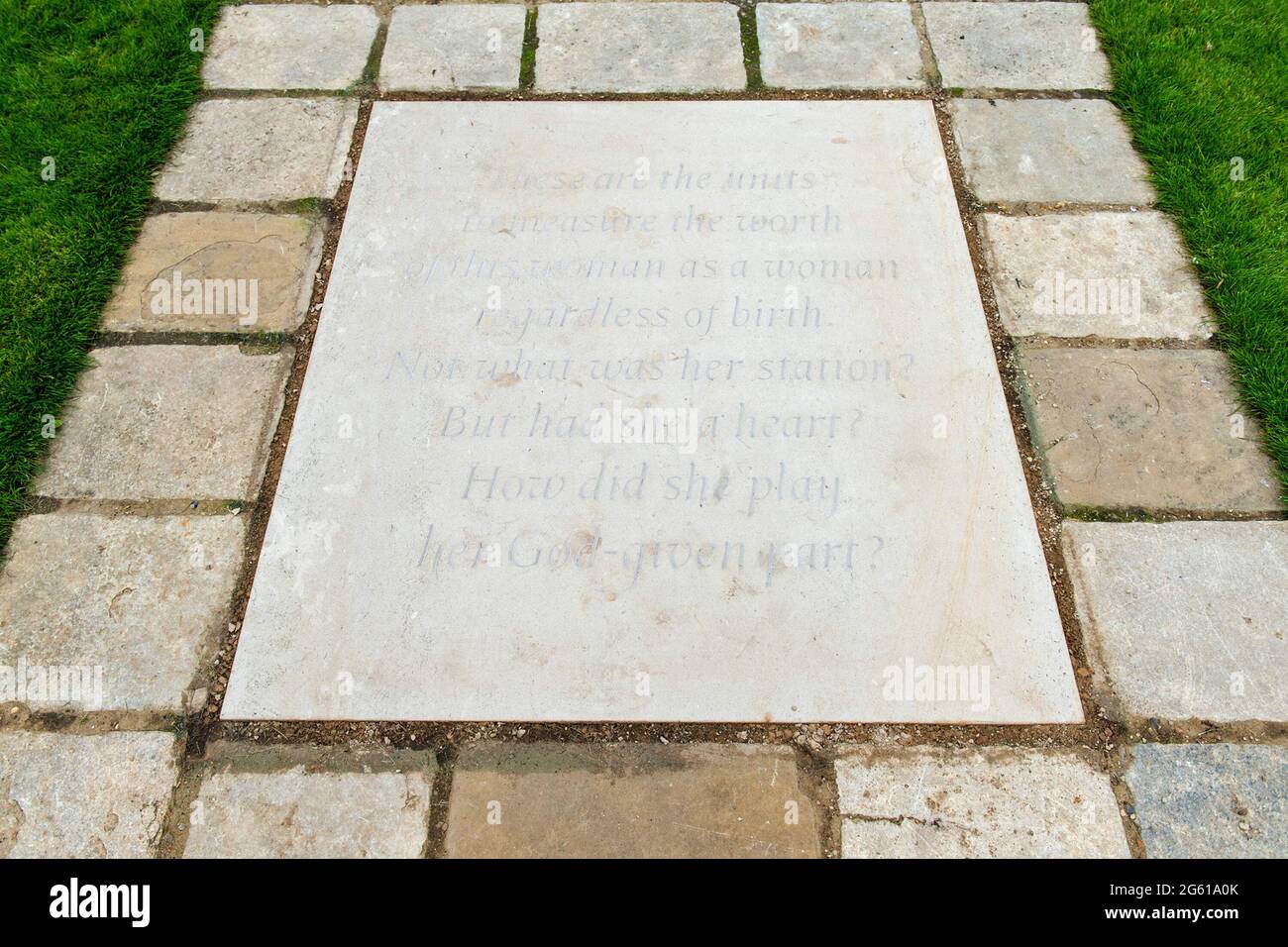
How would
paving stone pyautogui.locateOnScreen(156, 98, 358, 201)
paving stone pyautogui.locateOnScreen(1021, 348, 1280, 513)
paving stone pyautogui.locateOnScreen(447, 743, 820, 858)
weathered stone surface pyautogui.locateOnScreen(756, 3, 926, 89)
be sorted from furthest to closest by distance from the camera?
weathered stone surface pyautogui.locateOnScreen(756, 3, 926, 89), paving stone pyautogui.locateOnScreen(156, 98, 358, 201), paving stone pyautogui.locateOnScreen(1021, 348, 1280, 513), paving stone pyautogui.locateOnScreen(447, 743, 820, 858)

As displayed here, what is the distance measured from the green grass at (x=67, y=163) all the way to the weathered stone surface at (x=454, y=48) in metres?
0.73

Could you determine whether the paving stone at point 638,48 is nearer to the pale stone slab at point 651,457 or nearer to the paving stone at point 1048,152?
the pale stone slab at point 651,457

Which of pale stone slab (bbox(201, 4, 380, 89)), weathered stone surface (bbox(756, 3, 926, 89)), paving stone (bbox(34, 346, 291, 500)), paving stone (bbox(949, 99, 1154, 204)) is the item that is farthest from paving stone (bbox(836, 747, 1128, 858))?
pale stone slab (bbox(201, 4, 380, 89))

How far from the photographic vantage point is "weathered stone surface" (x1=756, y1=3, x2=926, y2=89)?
305cm

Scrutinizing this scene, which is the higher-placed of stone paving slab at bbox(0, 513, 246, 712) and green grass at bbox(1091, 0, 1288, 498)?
green grass at bbox(1091, 0, 1288, 498)

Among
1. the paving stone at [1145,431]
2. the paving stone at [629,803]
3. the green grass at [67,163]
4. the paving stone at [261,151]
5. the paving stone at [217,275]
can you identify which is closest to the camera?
the paving stone at [629,803]

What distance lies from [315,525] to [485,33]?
2.16m

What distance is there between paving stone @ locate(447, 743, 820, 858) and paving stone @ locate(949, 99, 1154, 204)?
2031 millimetres

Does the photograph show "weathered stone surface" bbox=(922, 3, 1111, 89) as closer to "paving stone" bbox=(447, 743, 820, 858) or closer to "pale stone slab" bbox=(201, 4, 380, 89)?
"pale stone slab" bbox=(201, 4, 380, 89)

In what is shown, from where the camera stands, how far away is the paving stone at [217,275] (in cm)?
245

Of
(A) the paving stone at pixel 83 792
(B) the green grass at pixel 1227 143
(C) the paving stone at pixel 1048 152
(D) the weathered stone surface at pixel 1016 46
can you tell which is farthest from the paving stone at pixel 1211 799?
(D) the weathered stone surface at pixel 1016 46

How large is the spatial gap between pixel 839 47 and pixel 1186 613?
234cm

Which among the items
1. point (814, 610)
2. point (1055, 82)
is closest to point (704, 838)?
point (814, 610)

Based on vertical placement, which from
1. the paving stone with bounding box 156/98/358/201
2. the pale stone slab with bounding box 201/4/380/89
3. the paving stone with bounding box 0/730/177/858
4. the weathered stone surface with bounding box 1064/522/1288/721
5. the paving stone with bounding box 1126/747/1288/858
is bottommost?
the paving stone with bounding box 0/730/177/858
